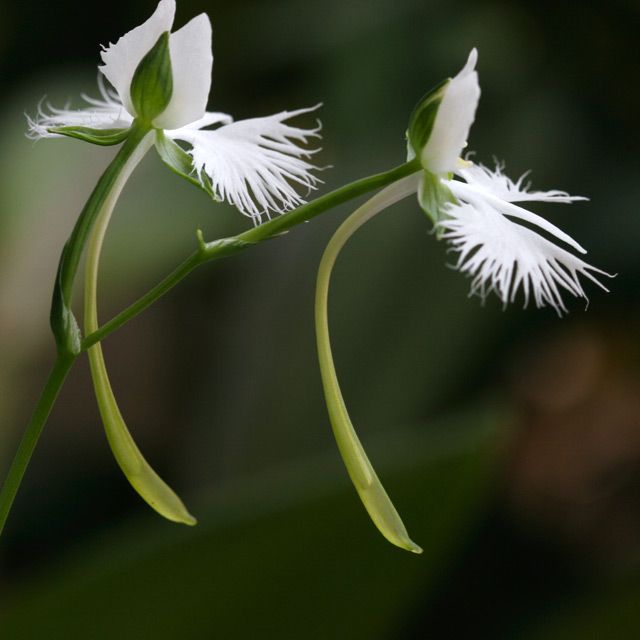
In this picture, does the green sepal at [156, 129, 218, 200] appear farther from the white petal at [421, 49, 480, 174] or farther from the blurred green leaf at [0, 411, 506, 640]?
the blurred green leaf at [0, 411, 506, 640]

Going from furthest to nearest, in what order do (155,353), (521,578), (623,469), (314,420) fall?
(155,353)
(623,469)
(521,578)
(314,420)

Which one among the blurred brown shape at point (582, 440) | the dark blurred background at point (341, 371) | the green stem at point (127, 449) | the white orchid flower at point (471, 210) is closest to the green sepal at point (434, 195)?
the white orchid flower at point (471, 210)

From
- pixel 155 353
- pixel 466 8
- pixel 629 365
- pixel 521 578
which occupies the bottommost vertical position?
pixel 521 578

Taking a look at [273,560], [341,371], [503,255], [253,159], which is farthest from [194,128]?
[341,371]

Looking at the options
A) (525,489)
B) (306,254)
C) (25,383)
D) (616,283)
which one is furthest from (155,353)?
(616,283)

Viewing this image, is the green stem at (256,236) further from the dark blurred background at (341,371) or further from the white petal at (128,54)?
the dark blurred background at (341,371)

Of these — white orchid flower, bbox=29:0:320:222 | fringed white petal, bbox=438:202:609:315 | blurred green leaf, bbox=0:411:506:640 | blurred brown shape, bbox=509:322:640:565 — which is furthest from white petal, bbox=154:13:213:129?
blurred brown shape, bbox=509:322:640:565

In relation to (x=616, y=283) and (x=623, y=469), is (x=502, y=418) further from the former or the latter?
(x=623, y=469)

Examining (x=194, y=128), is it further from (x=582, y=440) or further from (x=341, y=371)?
(x=582, y=440)
